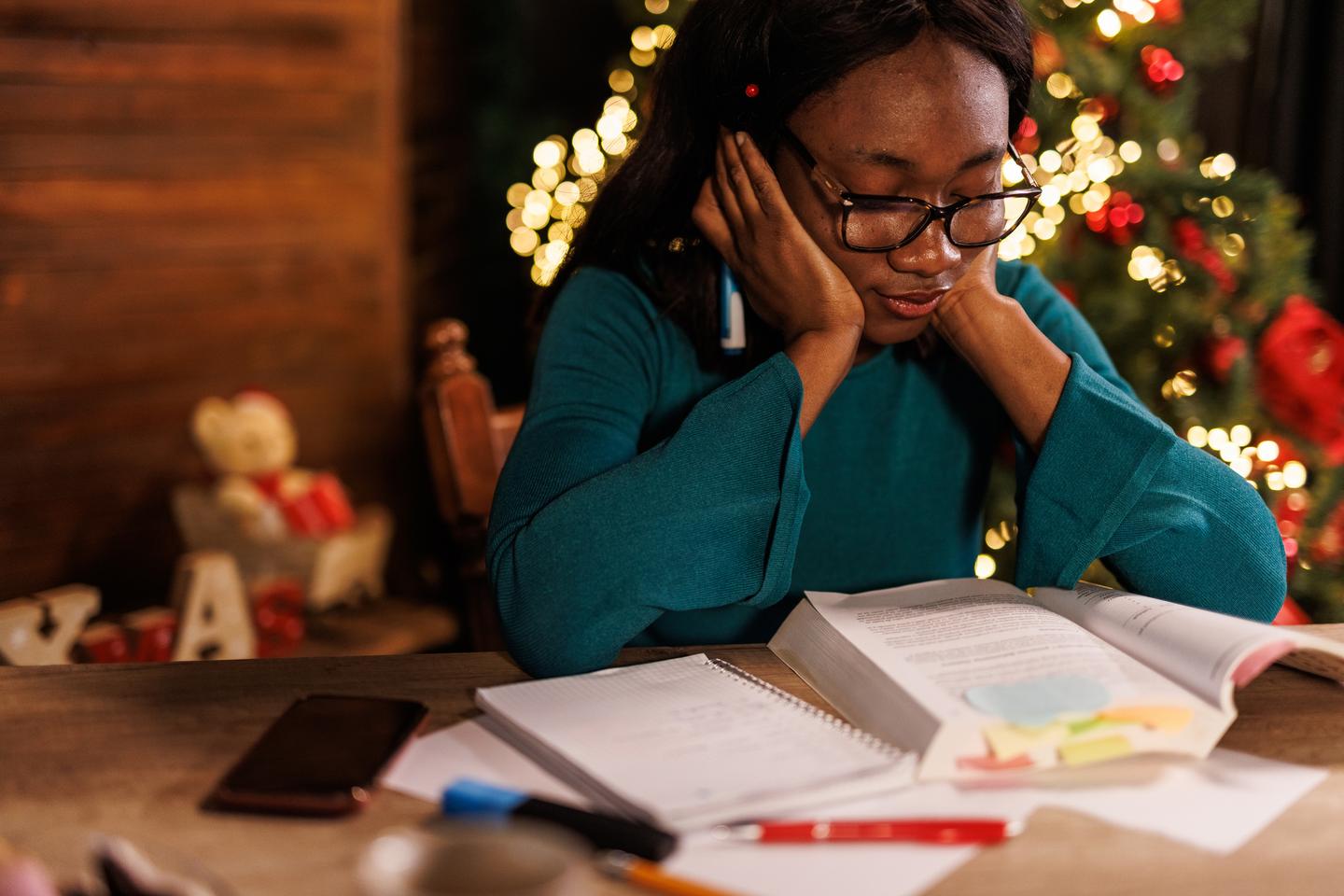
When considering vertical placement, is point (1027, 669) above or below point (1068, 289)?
below

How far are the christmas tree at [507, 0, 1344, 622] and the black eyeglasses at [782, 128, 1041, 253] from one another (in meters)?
1.01

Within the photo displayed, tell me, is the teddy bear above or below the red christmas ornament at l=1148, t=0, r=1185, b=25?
below

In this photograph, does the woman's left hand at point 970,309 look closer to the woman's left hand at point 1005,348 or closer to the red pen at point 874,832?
the woman's left hand at point 1005,348

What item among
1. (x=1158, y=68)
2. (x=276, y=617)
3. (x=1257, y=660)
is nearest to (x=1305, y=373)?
(x=1158, y=68)

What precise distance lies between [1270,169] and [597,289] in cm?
203

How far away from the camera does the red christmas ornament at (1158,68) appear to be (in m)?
2.20

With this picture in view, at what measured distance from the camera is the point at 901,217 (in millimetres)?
1108

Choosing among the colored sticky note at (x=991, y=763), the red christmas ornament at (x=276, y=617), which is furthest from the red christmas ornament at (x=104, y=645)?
the colored sticky note at (x=991, y=763)

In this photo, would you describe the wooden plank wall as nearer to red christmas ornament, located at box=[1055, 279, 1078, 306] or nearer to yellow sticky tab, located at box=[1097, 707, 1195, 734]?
red christmas ornament, located at box=[1055, 279, 1078, 306]

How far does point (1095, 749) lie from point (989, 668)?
3.4 inches

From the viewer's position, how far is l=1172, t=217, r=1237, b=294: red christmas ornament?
7.04ft

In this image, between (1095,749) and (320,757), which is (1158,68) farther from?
(320,757)

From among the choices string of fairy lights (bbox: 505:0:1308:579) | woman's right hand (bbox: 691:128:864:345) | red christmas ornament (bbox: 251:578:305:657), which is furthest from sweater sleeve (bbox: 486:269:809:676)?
red christmas ornament (bbox: 251:578:305:657)

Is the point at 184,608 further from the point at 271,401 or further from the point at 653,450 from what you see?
the point at 653,450
